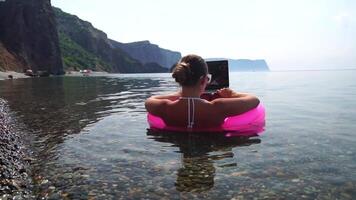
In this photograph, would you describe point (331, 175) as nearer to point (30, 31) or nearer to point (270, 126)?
point (270, 126)

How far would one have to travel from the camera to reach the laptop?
1169 cm

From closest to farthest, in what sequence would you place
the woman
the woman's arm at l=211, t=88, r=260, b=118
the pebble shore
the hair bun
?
the pebble shore → the hair bun → the woman → the woman's arm at l=211, t=88, r=260, b=118

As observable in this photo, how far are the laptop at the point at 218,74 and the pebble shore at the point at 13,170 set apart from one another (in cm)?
588

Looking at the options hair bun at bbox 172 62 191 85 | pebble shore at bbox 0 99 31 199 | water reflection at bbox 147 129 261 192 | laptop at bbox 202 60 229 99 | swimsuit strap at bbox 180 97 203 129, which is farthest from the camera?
laptop at bbox 202 60 229 99

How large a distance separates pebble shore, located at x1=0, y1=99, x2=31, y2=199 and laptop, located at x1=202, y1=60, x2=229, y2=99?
19.3 ft

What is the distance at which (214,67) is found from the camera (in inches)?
465

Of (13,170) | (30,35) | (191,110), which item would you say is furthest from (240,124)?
(30,35)

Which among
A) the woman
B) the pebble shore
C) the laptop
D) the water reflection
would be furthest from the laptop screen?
the pebble shore

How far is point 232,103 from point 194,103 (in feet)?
3.53

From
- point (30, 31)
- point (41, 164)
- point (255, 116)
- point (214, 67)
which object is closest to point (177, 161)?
point (41, 164)

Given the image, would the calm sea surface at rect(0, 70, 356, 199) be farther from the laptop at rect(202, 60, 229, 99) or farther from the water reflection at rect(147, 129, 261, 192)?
the laptop at rect(202, 60, 229, 99)

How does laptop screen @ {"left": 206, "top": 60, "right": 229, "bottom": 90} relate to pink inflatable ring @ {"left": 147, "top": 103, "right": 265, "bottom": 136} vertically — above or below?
above

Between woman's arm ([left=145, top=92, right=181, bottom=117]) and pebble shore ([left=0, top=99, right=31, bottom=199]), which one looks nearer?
pebble shore ([left=0, top=99, right=31, bottom=199])

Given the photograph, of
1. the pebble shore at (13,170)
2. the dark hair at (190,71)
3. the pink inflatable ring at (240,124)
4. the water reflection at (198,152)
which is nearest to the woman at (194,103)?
the dark hair at (190,71)
